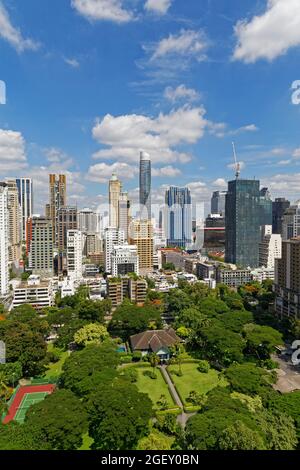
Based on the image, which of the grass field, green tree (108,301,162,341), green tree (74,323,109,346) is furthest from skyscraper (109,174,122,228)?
the grass field

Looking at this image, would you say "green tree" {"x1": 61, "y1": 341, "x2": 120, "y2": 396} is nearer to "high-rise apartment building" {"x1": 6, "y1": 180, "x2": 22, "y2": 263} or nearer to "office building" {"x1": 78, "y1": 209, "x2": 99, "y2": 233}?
"high-rise apartment building" {"x1": 6, "y1": 180, "x2": 22, "y2": 263}

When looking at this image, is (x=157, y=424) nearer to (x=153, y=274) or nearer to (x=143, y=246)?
(x=153, y=274)

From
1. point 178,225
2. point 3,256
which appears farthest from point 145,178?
point 3,256

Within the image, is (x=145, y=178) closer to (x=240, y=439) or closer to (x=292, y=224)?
(x=292, y=224)

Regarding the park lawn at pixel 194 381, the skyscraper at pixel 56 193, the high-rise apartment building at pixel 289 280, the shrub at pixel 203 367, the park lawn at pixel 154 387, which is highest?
the skyscraper at pixel 56 193

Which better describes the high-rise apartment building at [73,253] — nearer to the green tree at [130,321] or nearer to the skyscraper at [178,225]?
the green tree at [130,321]

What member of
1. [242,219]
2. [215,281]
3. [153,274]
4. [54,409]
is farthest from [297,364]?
[242,219]

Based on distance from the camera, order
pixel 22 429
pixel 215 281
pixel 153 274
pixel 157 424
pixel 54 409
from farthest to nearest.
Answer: pixel 153 274, pixel 215 281, pixel 157 424, pixel 54 409, pixel 22 429

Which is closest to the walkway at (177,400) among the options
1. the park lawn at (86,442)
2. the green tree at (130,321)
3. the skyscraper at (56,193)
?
the park lawn at (86,442)
